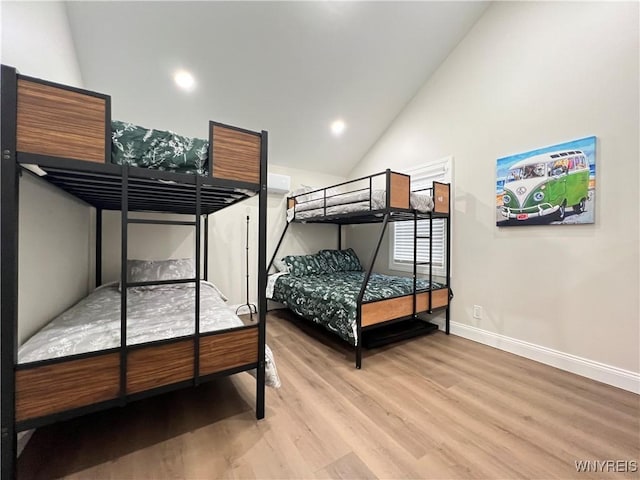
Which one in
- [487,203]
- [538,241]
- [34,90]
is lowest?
[538,241]

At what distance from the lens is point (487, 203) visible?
9.25ft

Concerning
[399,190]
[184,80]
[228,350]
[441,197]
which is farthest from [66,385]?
[441,197]

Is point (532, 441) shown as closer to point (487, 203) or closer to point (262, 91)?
point (487, 203)

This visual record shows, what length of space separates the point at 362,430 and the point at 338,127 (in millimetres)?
3521

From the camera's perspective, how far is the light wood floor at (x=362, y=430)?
1278 millimetres

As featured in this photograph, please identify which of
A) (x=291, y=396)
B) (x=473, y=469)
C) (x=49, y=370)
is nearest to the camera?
(x=49, y=370)

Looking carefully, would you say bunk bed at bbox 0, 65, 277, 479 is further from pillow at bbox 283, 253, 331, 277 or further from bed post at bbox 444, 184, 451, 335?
bed post at bbox 444, 184, 451, 335

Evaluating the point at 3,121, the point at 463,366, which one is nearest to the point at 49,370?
the point at 3,121

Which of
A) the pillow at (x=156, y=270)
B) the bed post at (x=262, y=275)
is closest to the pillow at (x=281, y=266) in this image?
the pillow at (x=156, y=270)

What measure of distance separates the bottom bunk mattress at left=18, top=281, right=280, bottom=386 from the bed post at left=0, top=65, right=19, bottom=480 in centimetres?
11

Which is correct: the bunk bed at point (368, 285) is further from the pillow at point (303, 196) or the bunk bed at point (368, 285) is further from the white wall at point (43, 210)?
the white wall at point (43, 210)

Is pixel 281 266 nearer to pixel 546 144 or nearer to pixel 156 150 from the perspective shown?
pixel 156 150

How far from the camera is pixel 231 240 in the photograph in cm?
375

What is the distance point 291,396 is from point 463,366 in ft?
5.05
